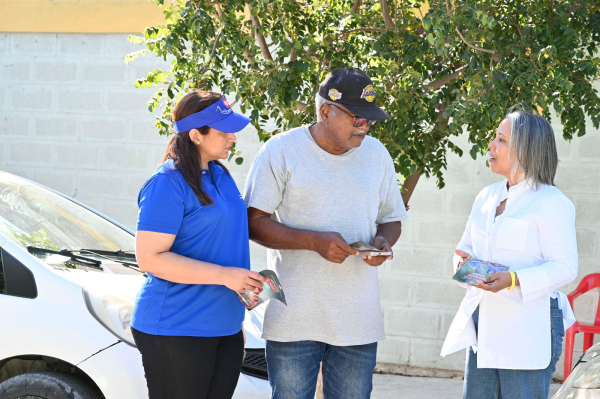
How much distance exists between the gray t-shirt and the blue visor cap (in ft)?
0.64

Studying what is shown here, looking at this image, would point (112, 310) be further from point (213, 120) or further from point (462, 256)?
point (462, 256)

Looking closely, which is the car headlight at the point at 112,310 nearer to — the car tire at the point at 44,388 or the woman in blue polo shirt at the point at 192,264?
the car tire at the point at 44,388

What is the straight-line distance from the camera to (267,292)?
2811mm

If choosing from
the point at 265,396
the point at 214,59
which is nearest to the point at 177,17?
the point at 214,59

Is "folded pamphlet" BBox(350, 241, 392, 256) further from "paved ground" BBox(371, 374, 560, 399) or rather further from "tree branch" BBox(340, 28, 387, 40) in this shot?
"paved ground" BBox(371, 374, 560, 399)

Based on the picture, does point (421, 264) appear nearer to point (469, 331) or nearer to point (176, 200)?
A: point (469, 331)

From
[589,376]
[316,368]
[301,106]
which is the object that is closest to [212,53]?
[301,106]

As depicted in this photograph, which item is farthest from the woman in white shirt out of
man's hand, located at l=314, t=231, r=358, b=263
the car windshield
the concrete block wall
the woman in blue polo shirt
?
the concrete block wall

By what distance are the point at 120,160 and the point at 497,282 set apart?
4.79 meters

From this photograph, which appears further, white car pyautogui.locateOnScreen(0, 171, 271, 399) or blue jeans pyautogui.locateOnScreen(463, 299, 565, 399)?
white car pyautogui.locateOnScreen(0, 171, 271, 399)

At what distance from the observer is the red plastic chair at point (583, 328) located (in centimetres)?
521

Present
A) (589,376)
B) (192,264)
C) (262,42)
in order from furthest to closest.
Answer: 1. (262,42)
2. (192,264)
3. (589,376)

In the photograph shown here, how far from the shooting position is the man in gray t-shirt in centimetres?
297

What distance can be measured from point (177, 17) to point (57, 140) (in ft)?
12.0
